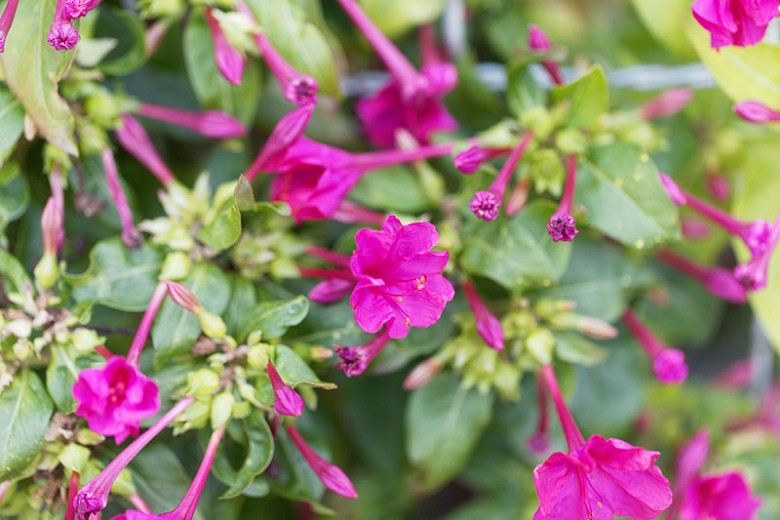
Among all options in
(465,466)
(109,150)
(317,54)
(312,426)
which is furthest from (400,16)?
(465,466)

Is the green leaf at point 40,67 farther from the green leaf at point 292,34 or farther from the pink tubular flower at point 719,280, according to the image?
the pink tubular flower at point 719,280

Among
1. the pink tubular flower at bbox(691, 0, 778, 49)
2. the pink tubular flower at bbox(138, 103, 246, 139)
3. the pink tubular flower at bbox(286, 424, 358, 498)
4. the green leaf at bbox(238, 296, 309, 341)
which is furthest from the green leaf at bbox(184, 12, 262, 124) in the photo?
the pink tubular flower at bbox(691, 0, 778, 49)

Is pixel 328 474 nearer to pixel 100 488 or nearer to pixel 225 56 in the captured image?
pixel 100 488

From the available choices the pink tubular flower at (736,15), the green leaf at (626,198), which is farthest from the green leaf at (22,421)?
the pink tubular flower at (736,15)

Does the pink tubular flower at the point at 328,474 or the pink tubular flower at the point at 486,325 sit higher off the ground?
the pink tubular flower at the point at 486,325

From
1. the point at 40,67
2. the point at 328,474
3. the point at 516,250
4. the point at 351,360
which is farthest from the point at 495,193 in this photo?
the point at 40,67
